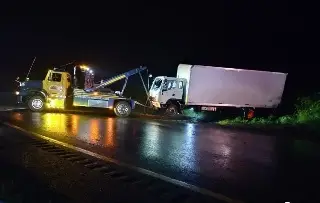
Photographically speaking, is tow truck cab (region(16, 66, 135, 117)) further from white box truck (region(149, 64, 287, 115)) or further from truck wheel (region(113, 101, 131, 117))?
white box truck (region(149, 64, 287, 115))

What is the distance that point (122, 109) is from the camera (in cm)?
2056

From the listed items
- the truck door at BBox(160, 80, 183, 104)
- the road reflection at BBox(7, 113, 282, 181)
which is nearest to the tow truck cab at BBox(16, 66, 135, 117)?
the truck door at BBox(160, 80, 183, 104)

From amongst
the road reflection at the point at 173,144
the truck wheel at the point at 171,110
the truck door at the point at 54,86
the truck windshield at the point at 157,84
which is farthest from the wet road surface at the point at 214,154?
the truck windshield at the point at 157,84

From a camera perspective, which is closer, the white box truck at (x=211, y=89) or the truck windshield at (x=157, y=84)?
the white box truck at (x=211, y=89)

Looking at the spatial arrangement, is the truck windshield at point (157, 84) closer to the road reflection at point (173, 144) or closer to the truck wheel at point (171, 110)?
the truck wheel at point (171, 110)

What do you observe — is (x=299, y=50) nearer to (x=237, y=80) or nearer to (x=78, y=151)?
(x=237, y=80)

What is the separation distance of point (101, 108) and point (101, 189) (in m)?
14.1

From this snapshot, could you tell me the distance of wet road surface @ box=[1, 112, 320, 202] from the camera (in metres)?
7.32

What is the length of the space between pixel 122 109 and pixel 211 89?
6010 millimetres

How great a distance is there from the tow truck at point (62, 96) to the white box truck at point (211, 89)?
9.98 ft

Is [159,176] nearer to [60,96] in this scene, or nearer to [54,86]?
[60,96]

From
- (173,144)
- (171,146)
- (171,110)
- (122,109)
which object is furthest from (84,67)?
(171,146)

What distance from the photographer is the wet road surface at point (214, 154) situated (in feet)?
24.0

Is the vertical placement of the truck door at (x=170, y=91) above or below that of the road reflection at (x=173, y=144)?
above
